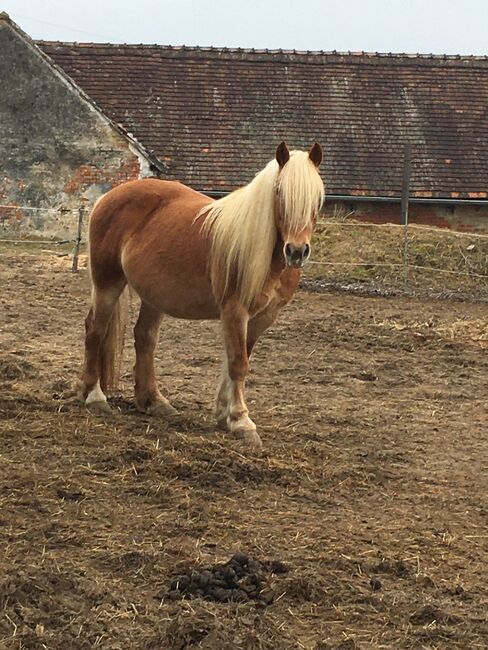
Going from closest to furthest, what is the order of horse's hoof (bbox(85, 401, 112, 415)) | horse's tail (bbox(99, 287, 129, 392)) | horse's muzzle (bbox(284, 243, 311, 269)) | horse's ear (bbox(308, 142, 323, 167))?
1. horse's muzzle (bbox(284, 243, 311, 269))
2. horse's ear (bbox(308, 142, 323, 167))
3. horse's hoof (bbox(85, 401, 112, 415))
4. horse's tail (bbox(99, 287, 129, 392))

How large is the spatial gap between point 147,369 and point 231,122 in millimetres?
15741

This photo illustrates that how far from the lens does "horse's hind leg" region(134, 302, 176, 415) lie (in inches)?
251

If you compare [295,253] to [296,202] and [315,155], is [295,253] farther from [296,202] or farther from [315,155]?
[315,155]

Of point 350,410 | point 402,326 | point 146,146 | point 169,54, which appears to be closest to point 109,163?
point 146,146

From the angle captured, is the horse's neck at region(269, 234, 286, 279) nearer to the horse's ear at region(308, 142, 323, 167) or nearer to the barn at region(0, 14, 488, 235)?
the horse's ear at region(308, 142, 323, 167)

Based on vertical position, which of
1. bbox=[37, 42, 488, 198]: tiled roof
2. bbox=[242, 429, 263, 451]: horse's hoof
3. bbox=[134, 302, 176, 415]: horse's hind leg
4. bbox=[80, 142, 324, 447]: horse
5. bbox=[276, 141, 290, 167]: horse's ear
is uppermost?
bbox=[37, 42, 488, 198]: tiled roof

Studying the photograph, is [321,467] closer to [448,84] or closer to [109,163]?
[109,163]

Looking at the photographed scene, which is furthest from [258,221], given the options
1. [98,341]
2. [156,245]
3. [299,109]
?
[299,109]

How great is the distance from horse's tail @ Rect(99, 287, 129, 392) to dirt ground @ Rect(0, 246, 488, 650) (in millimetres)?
220

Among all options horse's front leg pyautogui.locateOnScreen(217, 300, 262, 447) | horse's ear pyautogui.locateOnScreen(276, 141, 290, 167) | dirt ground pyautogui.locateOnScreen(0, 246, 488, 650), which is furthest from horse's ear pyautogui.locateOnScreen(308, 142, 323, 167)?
dirt ground pyautogui.locateOnScreen(0, 246, 488, 650)

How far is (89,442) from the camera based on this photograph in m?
5.37

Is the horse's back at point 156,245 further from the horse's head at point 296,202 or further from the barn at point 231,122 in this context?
the barn at point 231,122

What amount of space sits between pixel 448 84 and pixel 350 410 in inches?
713

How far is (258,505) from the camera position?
15.1 ft
